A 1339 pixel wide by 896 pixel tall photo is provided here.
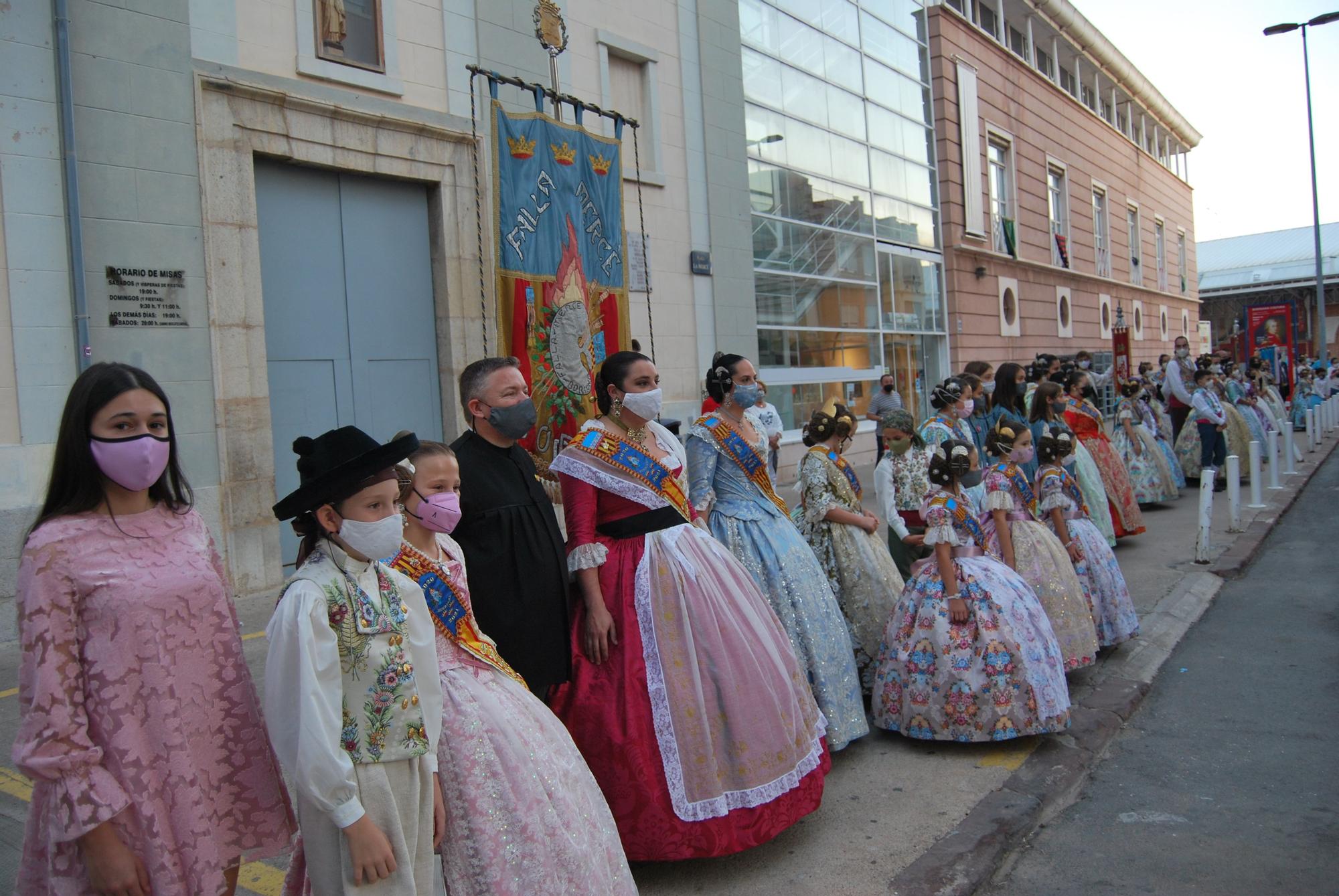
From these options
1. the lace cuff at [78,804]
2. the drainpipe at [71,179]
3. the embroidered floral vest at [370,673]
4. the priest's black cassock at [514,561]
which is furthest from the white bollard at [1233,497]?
the lace cuff at [78,804]

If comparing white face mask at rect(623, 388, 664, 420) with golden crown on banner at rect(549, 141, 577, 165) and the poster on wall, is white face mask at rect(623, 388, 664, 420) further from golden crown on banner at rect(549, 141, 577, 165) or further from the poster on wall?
the poster on wall

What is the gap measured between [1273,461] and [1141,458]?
3216 millimetres

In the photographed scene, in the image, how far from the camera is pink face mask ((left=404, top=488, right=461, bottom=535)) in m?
2.76

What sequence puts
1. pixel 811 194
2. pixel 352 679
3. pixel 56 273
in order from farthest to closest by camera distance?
pixel 811 194 → pixel 56 273 → pixel 352 679

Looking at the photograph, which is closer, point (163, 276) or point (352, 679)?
point (352, 679)

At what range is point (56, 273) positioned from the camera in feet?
21.9

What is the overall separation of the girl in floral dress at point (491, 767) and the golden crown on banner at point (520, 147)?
5819 mm

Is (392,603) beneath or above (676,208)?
beneath

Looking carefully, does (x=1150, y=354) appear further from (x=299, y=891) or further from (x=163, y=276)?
(x=299, y=891)

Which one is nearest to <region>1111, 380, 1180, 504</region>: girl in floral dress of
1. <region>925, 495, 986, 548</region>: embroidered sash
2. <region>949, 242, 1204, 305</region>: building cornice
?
<region>925, 495, 986, 548</region>: embroidered sash

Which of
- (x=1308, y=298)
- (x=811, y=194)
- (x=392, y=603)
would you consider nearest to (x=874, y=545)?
(x=392, y=603)

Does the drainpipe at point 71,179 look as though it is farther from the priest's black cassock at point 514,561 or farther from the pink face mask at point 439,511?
the pink face mask at point 439,511

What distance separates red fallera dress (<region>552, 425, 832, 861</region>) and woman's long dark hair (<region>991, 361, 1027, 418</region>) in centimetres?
492

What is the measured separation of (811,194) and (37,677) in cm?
1500
